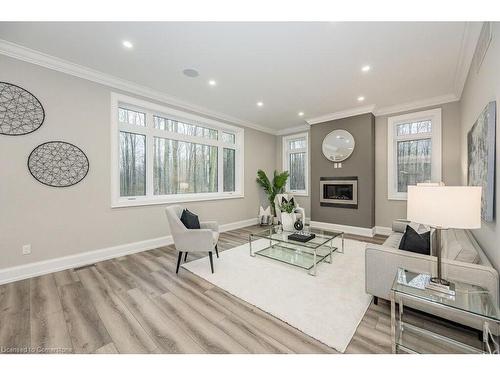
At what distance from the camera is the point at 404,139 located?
450 cm

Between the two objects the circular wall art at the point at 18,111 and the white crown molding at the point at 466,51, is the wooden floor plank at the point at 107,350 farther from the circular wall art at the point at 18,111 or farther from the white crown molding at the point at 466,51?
the white crown molding at the point at 466,51

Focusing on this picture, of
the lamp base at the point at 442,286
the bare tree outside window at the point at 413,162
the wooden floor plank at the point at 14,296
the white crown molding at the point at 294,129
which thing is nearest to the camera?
the lamp base at the point at 442,286

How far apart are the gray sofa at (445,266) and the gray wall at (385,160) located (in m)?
2.55

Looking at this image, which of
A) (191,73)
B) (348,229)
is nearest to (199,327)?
(191,73)

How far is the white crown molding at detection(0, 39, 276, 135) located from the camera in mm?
2532

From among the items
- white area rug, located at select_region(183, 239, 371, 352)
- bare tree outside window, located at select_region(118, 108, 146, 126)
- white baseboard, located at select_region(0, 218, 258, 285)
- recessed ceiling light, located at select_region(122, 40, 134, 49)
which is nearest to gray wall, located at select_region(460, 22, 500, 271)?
white area rug, located at select_region(183, 239, 371, 352)

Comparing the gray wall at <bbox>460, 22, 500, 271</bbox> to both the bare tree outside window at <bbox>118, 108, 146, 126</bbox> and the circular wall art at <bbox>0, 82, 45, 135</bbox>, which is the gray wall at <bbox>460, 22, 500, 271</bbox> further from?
the circular wall art at <bbox>0, 82, 45, 135</bbox>

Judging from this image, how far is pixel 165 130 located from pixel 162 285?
9.63ft

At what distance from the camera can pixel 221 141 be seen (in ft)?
17.1

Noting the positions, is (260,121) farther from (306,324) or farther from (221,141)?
(306,324)

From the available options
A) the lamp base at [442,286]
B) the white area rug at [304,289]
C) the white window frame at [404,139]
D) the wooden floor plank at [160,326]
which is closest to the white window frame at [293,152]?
the white window frame at [404,139]

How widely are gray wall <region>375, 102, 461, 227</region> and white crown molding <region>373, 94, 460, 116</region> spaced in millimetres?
72

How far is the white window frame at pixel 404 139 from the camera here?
4.12m
